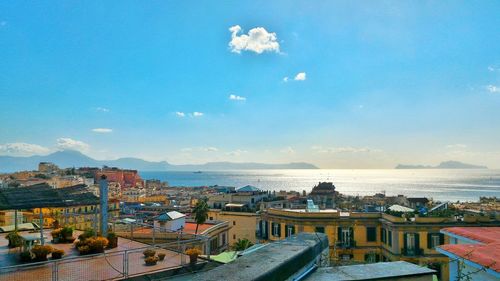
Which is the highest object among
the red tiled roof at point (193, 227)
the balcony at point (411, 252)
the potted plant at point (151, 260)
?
the potted plant at point (151, 260)

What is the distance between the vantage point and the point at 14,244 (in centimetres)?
1669

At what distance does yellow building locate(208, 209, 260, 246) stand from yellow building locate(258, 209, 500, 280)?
729 centimetres

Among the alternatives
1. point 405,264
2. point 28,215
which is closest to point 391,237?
point 405,264

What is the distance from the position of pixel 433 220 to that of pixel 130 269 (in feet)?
95.5

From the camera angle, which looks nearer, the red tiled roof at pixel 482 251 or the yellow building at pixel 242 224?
the red tiled roof at pixel 482 251

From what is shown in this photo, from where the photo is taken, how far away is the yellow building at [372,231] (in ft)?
109

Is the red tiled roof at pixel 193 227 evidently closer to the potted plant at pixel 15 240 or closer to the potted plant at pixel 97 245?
the potted plant at pixel 15 240

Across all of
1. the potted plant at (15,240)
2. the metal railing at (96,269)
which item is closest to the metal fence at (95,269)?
the metal railing at (96,269)

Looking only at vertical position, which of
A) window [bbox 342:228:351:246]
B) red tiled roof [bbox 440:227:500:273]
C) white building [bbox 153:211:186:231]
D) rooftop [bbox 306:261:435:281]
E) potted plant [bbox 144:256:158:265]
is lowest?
window [bbox 342:228:351:246]

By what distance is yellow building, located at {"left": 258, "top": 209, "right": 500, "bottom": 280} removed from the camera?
33.3m

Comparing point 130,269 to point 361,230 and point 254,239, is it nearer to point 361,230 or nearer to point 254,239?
point 361,230

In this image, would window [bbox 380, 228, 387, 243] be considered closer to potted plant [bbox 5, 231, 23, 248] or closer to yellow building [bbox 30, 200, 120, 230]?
yellow building [bbox 30, 200, 120, 230]

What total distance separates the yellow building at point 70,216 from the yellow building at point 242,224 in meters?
14.2

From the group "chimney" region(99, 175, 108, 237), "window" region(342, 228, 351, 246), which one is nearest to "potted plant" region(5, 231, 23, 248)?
"chimney" region(99, 175, 108, 237)
